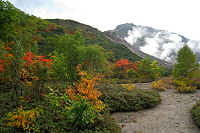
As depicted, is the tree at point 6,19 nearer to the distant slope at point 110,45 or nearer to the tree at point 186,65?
the tree at point 186,65

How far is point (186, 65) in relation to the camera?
1289 centimetres

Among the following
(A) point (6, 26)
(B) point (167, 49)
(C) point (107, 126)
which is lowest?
(C) point (107, 126)

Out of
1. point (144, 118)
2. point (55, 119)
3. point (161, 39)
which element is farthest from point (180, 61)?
point (161, 39)

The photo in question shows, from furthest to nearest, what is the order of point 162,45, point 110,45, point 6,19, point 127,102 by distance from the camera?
point 162,45, point 110,45, point 6,19, point 127,102

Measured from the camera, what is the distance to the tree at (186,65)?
1277 centimetres

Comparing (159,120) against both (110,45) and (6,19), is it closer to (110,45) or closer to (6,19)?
(6,19)

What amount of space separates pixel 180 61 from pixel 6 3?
15.6 metres

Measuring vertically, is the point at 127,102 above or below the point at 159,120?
above

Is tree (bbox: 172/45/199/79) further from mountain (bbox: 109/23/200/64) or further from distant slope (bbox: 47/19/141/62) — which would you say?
mountain (bbox: 109/23/200/64)

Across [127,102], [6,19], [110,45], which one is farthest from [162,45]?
[6,19]

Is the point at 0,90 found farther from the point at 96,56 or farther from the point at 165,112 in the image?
the point at 165,112

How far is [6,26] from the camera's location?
9.41 meters

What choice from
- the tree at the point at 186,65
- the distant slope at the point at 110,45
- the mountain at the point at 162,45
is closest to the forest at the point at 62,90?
the tree at the point at 186,65

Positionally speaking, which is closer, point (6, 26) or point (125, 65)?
point (6, 26)
